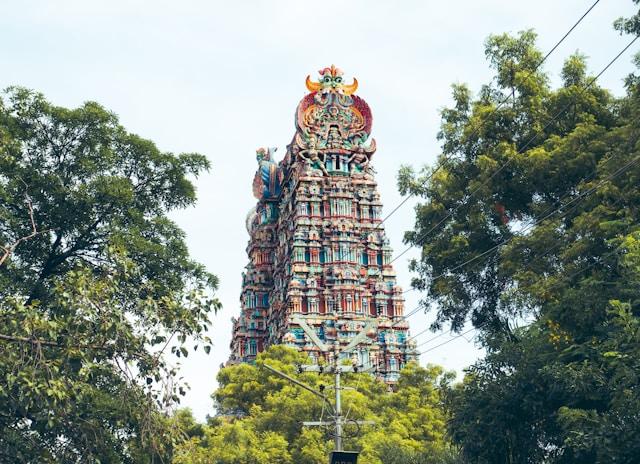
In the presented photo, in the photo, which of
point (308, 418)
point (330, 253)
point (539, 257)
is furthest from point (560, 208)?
point (330, 253)

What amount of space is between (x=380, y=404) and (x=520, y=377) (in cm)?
2017

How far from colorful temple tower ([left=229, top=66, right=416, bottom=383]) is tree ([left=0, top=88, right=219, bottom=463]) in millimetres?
29458

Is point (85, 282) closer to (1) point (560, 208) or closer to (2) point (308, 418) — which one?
(1) point (560, 208)

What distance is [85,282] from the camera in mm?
15828

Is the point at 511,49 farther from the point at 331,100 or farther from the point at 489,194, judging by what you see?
the point at 331,100

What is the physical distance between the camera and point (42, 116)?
24.8 m

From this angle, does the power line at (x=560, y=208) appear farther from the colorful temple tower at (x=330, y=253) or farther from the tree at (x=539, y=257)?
the colorful temple tower at (x=330, y=253)

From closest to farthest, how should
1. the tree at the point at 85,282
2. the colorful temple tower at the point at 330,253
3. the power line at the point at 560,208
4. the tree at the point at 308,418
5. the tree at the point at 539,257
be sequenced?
the tree at the point at 85,282, the tree at the point at 539,257, the power line at the point at 560,208, the tree at the point at 308,418, the colorful temple tower at the point at 330,253

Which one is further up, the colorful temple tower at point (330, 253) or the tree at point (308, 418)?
the colorful temple tower at point (330, 253)

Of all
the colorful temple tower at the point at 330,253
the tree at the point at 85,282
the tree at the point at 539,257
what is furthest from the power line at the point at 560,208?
the colorful temple tower at the point at 330,253

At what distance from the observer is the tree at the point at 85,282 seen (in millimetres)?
15672

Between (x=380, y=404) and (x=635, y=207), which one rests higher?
(x=380, y=404)

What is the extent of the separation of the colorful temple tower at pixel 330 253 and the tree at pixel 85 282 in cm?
2946

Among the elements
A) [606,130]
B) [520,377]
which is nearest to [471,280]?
[606,130]
